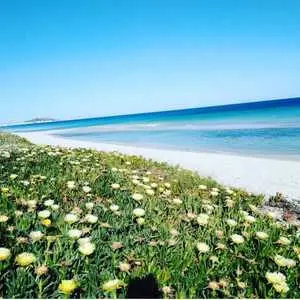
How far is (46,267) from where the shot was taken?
7.55 feet

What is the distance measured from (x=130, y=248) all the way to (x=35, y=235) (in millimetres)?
778

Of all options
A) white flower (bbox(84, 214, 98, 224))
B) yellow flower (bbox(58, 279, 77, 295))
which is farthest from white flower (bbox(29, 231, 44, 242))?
yellow flower (bbox(58, 279, 77, 295))

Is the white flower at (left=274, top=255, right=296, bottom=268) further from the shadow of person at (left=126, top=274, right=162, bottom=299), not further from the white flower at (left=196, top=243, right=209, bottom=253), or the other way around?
the shadow of person at (left=126, top=274, right=162, bottom=299)

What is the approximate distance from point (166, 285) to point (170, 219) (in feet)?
4.27

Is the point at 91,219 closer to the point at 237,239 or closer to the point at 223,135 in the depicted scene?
the point at 237,239

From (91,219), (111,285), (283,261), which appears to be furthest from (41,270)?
(283,261)

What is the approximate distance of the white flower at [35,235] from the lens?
2.70 m

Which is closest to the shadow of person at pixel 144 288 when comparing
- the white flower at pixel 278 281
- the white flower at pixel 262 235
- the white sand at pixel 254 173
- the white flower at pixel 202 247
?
the white flower at pixel 202 247

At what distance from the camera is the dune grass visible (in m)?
2.27

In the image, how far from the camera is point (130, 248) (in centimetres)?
284

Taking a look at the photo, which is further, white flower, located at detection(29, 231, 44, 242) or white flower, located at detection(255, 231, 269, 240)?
white flower, located at detection(255, 231, 269, 240)

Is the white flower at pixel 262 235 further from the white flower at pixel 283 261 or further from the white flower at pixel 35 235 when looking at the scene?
the white flower at pixel 35 235

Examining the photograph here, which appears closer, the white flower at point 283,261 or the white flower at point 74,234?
the white flower at point 283,261

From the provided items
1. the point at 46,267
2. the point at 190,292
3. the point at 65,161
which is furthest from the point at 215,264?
the point at 65,161
